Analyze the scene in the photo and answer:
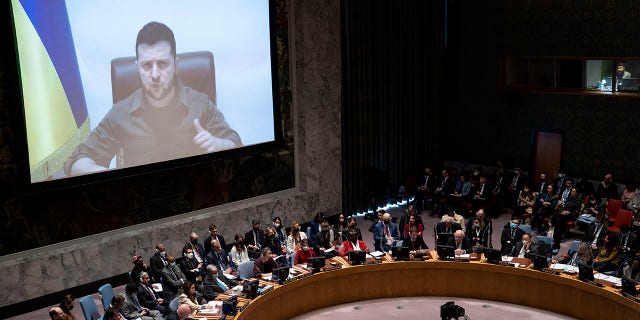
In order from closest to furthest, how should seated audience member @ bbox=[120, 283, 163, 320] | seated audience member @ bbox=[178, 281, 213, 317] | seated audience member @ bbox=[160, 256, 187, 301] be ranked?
seated audience member @ bbox=[178, 281, 213, 317]
seated audience member @ bbox=[120, 283, 163, 320]
seated audience member @ bbox=[160, 256, 187, 301]

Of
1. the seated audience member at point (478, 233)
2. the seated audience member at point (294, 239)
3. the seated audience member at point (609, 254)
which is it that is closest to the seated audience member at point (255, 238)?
the seated audience member at point (294, 239)

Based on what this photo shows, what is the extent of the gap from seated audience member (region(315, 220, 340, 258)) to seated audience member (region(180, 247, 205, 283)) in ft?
6.76

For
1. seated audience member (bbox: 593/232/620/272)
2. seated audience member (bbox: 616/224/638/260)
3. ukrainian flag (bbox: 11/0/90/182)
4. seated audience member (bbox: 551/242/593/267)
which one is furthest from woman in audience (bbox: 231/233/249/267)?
seated audience member (bbox: 616/224/638/260)

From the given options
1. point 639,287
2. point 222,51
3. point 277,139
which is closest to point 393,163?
point 277,139

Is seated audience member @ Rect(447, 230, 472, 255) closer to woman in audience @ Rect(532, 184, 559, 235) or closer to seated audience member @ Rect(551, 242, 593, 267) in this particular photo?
seated audience member @ Rect(551, 242, 593, 267)

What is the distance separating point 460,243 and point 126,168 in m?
5.73

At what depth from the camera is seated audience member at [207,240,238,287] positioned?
1132 centimetres

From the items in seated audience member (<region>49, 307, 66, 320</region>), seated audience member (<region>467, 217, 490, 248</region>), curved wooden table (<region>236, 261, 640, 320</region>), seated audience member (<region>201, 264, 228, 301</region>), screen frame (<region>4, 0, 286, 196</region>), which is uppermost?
screen frame (<region>4, 0, 286, 196</region>)

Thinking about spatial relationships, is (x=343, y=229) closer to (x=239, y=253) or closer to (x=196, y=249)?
(x=239, y=253)

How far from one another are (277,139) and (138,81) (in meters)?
3.41

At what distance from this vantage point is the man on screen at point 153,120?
12.3m

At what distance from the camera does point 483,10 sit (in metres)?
18.7

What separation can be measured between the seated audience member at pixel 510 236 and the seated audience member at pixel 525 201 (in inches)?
105

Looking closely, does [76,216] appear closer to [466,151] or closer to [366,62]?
[366,62]
